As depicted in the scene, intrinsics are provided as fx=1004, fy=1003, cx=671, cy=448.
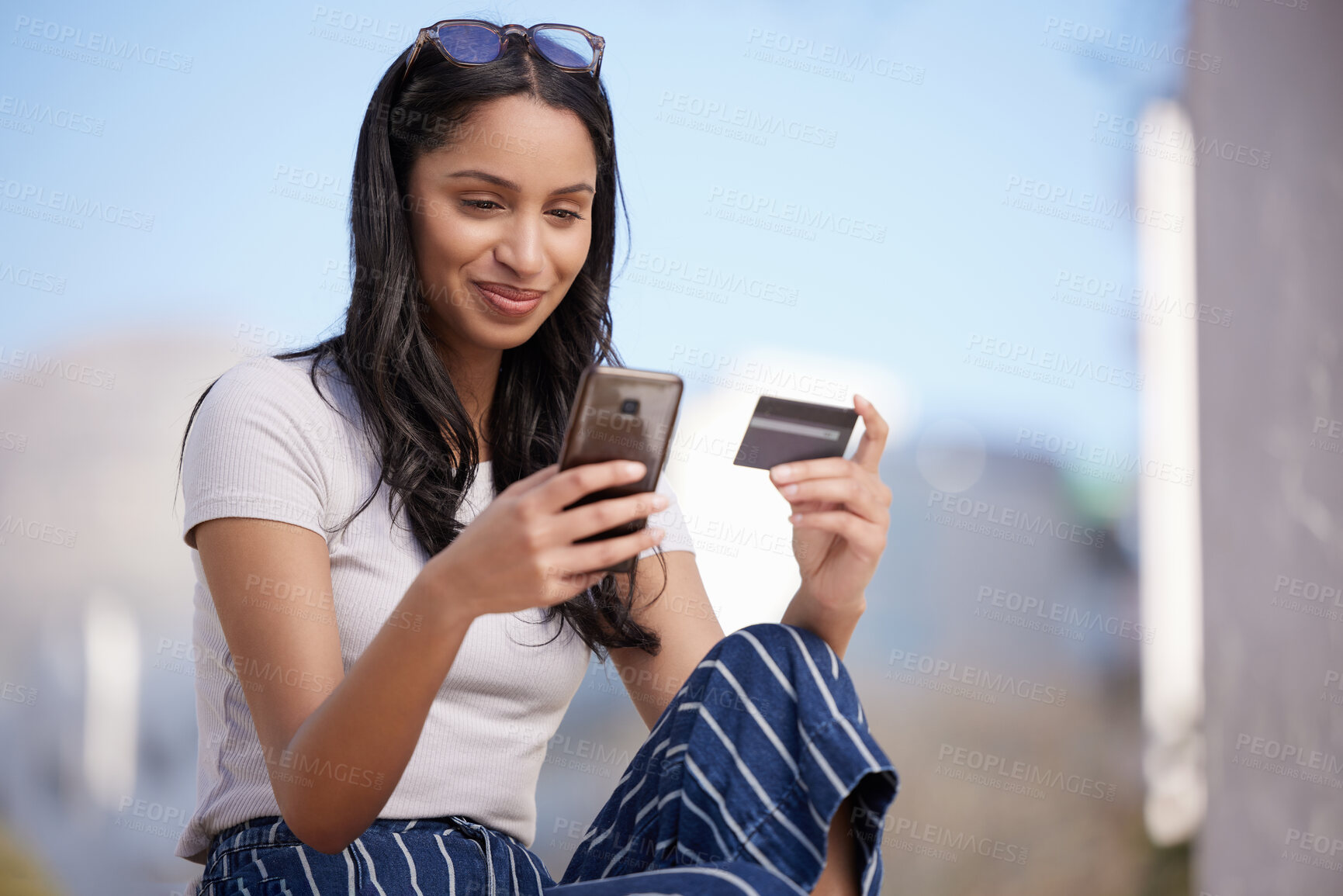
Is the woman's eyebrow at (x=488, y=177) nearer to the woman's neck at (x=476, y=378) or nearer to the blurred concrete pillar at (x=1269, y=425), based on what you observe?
the woman's neck at (x=476, y=378)

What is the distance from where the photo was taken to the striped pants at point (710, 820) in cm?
79

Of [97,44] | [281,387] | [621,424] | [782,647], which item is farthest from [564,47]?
[97,44]

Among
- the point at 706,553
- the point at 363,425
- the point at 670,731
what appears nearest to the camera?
the point at 670,731

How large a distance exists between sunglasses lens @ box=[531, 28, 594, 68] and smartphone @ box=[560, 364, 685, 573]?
58 centimetres

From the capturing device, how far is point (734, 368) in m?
2.16

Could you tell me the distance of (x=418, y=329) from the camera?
43.8 inches

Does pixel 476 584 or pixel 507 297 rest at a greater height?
pixel 507 297

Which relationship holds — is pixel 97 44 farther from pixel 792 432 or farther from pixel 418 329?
pixel 792 432

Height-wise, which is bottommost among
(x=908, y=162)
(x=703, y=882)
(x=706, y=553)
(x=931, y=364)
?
(x=703, y=882)

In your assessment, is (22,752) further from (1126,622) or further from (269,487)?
(1126,622)

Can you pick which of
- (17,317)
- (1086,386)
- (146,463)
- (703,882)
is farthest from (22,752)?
(1086,386)

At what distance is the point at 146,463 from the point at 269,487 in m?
1.16

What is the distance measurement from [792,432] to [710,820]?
1.06 feet

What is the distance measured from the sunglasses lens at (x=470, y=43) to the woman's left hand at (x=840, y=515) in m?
0.58
